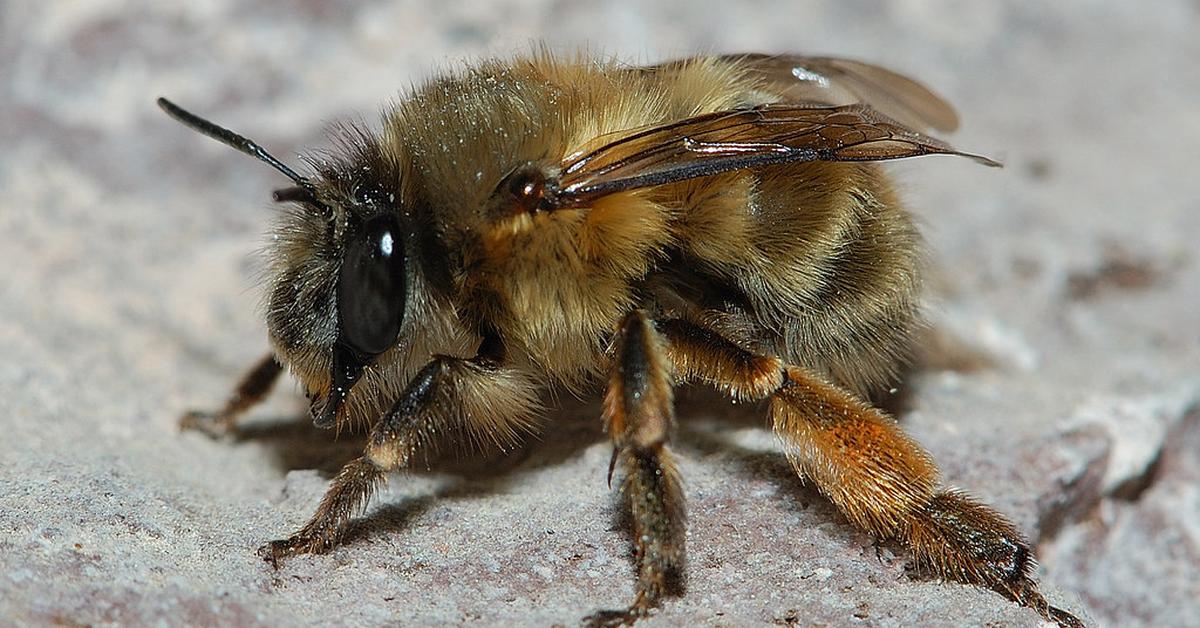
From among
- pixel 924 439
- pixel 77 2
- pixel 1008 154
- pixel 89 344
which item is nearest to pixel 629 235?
pixel 924 439

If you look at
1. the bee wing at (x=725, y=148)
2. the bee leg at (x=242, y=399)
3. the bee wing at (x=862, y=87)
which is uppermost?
the bee wing at (x=725, y=148)

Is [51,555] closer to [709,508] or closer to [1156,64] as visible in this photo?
[709,508]

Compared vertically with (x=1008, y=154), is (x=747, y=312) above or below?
above

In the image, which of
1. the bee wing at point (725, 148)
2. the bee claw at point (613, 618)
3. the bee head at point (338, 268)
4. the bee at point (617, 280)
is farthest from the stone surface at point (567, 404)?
the bee wing at point (725, 148)

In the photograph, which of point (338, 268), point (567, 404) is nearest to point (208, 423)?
point (567, 404)

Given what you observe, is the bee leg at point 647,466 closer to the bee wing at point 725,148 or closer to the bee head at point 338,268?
the bee wing at point 725,148

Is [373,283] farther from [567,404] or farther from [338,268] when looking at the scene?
[567,404]
